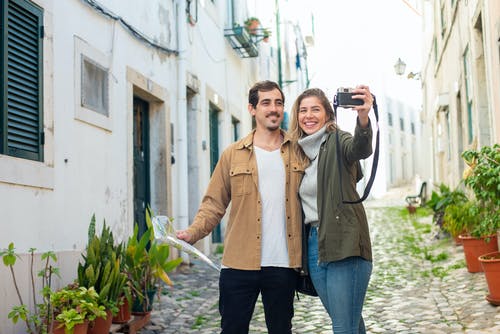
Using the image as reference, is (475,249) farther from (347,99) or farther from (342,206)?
(347,99)

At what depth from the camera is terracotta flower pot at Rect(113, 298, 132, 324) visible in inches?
214

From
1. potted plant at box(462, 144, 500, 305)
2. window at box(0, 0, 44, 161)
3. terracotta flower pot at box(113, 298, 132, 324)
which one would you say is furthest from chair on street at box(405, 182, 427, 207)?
window at box(0, 0, 44, 161)

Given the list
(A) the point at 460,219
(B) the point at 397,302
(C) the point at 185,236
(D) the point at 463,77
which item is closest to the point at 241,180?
(C) the point at 185,236

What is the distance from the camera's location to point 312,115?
3363mm

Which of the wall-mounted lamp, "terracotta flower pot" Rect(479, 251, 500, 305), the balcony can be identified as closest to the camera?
"terracotta flower pot" Rect(479, 251, 500, 305)

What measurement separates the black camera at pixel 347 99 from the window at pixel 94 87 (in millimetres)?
3743

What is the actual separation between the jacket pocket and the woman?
0.98ft

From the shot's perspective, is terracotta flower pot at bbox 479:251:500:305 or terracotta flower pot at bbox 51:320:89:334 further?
terracotta flower pot at bbox 479:251:500:305

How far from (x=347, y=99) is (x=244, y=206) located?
0.81m

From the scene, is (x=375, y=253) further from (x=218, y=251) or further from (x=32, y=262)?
(x=32, y=262)

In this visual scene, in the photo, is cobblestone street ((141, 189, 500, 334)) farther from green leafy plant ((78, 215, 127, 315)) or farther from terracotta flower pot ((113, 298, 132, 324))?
green leafy plant ((78, 215, 127, 315))

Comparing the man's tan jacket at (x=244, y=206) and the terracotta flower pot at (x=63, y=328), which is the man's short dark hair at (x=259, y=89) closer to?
the man's tan jacket at (x=244, y=206)

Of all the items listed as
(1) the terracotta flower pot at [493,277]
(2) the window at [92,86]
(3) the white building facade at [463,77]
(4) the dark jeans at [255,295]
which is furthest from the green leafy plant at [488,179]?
(2) the window at [92,86]

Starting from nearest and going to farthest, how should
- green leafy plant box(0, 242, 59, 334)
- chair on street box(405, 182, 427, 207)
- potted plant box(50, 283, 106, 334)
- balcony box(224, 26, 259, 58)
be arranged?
green leafy plant box(0, 242, 59, 334)
potted plant box(50, 283, 106, 334)
balcony box(224, 26, 259, 58)
chair on street box(405, 182, 427, 207)
